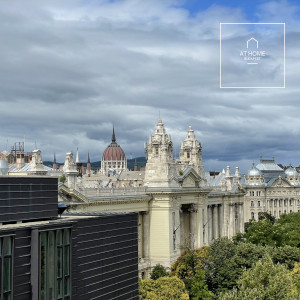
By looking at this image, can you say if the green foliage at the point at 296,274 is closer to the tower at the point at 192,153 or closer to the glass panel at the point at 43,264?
the tower at the point at 192,153

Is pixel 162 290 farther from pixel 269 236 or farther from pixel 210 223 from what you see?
pixel 210 223

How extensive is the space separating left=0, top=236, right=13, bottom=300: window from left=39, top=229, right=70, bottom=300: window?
275 cm

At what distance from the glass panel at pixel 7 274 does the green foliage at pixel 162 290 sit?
37380 millimetres

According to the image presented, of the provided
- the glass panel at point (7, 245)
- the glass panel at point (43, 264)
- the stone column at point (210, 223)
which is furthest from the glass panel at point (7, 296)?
the stone column at point (210, 223)

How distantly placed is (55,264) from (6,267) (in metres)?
4.91

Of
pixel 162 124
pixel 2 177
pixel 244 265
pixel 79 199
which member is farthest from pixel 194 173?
pixel 2 177

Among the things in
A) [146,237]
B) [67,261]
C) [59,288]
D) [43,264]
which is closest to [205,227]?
[146,237]

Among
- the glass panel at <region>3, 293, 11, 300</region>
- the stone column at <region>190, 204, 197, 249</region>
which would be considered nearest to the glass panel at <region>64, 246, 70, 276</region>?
the glass panel at <region>3, 293, 11, 300</region>

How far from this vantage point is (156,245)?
334 ft

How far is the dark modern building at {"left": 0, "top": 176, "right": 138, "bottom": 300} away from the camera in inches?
1532

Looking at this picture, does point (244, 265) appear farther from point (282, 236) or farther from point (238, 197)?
point (238, 197)

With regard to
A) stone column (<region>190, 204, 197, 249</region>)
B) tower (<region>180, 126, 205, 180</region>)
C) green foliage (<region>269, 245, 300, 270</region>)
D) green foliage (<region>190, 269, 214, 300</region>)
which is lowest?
green foliage (<region>190, 269, 214, 300</region>)

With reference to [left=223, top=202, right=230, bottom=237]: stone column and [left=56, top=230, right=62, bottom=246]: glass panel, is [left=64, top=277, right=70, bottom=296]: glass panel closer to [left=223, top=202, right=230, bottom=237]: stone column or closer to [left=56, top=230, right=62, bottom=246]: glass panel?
[left=56, top=230, right=62, bottom=246]: glass panel

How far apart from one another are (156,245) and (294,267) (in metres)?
25.0
